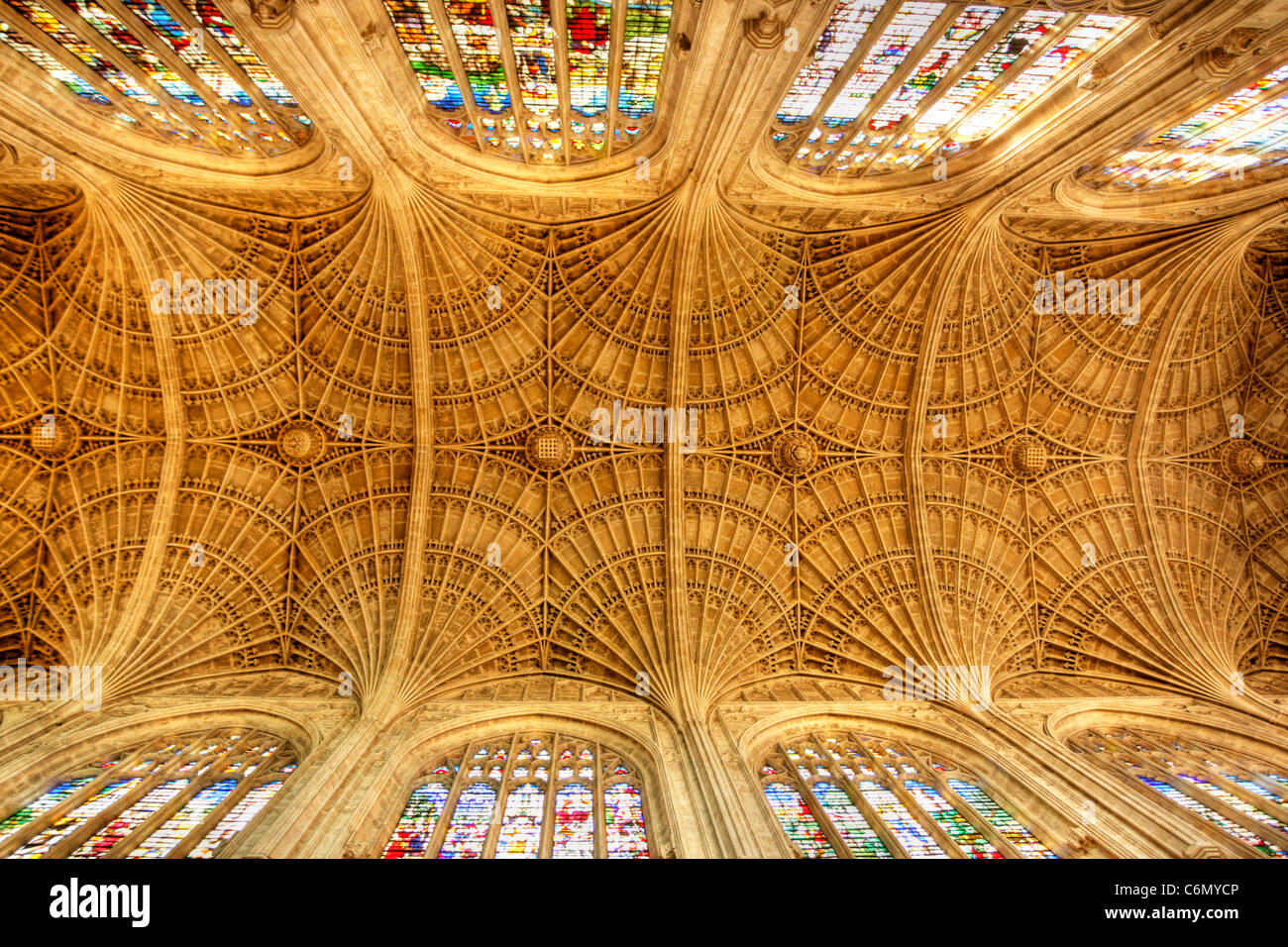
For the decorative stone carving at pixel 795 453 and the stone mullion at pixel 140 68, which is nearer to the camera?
the stone mullion at pixel 140 68

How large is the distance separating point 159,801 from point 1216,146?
22.4 metres

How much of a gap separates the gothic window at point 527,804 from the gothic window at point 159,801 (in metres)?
2.86

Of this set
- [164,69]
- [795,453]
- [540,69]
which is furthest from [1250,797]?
[164,69]

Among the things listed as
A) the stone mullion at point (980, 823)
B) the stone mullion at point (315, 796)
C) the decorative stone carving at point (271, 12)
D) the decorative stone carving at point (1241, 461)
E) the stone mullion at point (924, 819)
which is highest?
the decorative stone carving at point (271, 12)

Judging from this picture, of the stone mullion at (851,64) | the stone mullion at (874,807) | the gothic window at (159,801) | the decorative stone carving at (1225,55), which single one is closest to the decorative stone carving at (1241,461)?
the decorative stone carving at (1225,55)

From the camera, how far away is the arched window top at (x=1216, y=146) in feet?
37.8

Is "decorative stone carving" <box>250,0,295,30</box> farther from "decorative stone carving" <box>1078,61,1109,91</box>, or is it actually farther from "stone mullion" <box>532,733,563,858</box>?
"stone mullion" <box>532,733,563,858</box>

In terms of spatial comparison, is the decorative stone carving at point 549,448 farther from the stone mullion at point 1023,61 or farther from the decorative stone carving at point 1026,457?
the decorative stone carving at point 1026,457

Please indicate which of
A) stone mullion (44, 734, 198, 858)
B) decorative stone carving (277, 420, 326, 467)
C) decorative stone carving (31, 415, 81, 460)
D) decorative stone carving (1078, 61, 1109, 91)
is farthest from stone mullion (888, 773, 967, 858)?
decorative stone carving (31, 415, 81, 460)

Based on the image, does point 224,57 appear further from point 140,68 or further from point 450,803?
point 450,803

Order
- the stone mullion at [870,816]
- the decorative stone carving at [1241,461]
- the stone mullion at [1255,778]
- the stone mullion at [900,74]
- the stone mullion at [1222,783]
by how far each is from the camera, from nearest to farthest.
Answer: the stone mullion at [900,74], the stone mullion at [870,816], the stone mullion at [1222,783], the stone mullion at [1255,778], the decorative stone carving at [1241,461]
